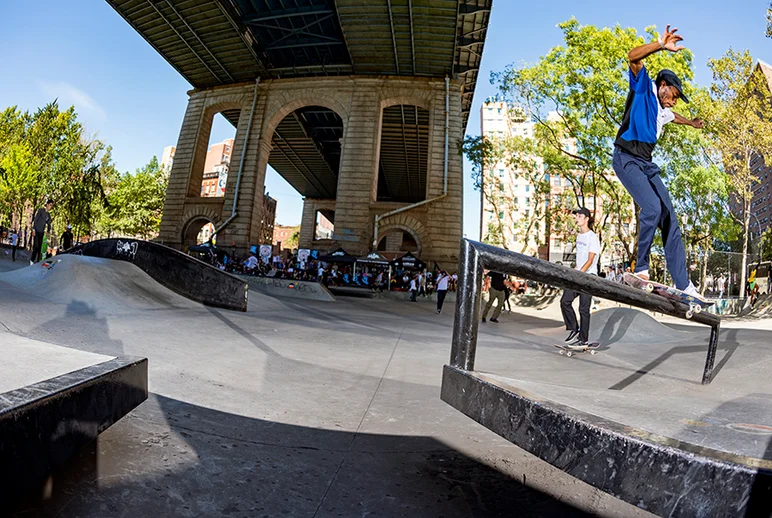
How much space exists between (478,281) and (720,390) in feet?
9.31

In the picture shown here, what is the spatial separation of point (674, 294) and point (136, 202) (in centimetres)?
5235

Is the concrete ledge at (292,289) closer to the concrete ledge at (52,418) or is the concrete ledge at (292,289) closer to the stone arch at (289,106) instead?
the concrete ledge at (52,418)

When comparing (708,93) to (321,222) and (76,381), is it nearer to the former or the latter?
(76,381)

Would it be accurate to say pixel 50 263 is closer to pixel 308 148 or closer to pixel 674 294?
pixel 674 294

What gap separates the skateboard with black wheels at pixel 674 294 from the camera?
2.76 m

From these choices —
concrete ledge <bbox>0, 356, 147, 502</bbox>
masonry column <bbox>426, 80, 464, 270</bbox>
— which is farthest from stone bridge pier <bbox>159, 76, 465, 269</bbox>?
concrete ledge <bbox>0, 356, 147, 502</bbox>

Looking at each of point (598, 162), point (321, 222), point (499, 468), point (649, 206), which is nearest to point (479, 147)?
point (598, 162)

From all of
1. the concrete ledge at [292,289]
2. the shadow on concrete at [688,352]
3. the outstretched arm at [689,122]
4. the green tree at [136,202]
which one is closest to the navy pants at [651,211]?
the outstretched arm at [689,122]

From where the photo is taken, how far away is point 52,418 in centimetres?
100

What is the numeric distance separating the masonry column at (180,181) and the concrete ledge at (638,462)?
32422 millimetres

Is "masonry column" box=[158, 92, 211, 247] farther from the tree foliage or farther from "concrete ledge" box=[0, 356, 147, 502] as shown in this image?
"concrete ledge" box=[0, 356, 147, 502]

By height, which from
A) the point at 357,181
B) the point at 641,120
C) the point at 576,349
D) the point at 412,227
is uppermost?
the point at 357,181

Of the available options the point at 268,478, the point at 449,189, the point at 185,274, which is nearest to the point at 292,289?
the point at 185,274

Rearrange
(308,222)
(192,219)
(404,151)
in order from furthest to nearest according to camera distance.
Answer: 1. (308,222)
2. (404,151)
3. (192,219)
